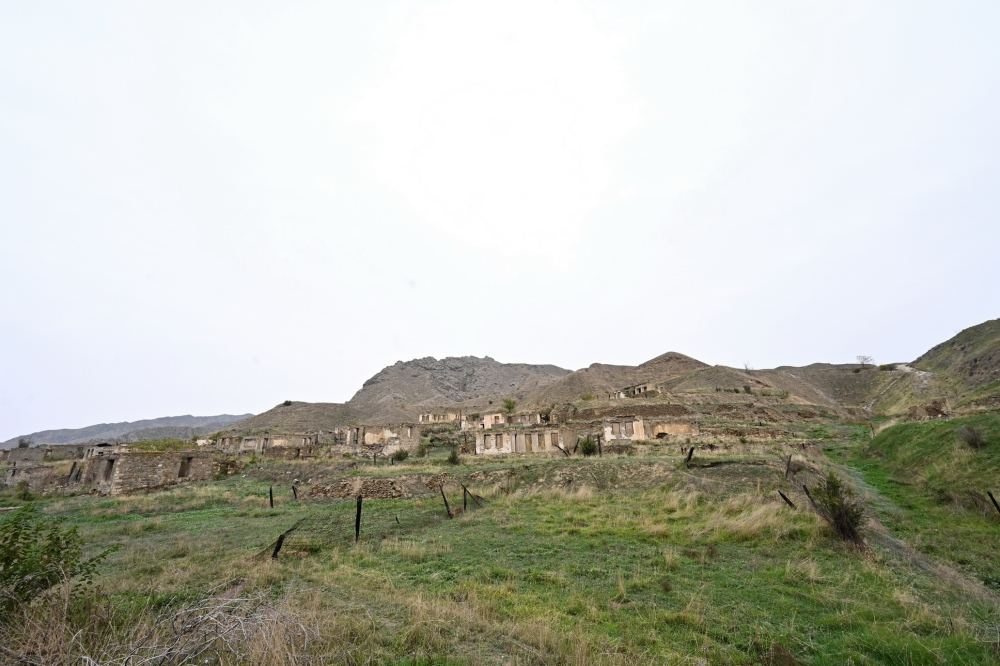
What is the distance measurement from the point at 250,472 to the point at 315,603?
30.4m

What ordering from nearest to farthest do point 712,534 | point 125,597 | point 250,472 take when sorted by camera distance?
1. point 125,597
2. point 712,534
3. point 250,472

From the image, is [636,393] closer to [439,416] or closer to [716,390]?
[716,390]

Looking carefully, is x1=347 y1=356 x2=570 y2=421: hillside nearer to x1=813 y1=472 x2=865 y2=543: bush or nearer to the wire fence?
the wire fence

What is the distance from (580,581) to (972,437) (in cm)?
1746

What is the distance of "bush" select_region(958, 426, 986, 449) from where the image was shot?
15906mm

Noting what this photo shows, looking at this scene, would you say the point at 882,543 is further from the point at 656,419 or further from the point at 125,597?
the point at 656,419

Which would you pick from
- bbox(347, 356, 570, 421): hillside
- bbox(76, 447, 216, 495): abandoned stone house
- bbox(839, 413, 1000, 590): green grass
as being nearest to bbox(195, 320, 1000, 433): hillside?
bbox(347, 356, 570, 421): hillside

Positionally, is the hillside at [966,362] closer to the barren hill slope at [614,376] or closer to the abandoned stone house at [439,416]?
the barren hill slope at [614,376]

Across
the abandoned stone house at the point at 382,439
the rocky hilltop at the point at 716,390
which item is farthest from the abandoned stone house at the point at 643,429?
the abandoned stone house at the point at 382,439

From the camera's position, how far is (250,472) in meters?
32.1

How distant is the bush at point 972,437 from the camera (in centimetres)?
1591

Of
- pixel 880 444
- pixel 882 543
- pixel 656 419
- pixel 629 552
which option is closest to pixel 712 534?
pixel 629 552

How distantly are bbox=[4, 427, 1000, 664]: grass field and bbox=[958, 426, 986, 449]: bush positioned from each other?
8.53ft

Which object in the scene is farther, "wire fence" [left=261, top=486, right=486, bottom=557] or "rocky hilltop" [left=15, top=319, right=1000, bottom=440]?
"rocky hilltop" [left=15, top=319, right=1000, bottom=440]
